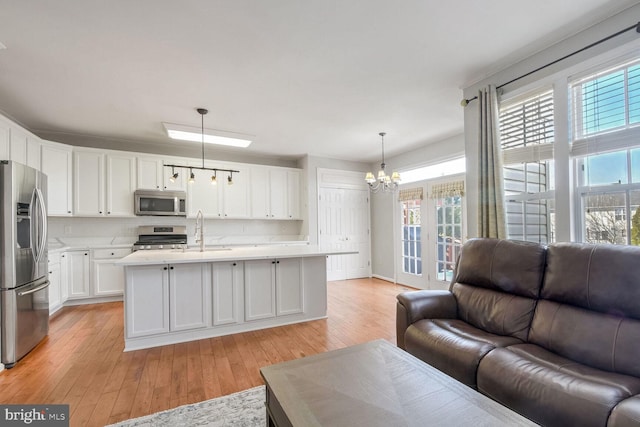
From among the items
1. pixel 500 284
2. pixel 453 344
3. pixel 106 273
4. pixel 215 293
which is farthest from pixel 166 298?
pixel 500 284

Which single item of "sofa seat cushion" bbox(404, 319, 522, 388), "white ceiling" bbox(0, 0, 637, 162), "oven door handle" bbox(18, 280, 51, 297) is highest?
"white ceiling" bbox(0, 0, 637, 162)

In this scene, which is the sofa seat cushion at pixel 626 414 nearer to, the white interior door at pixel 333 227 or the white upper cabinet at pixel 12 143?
the white interior door at pixel 333 227

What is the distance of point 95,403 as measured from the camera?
1.94 m

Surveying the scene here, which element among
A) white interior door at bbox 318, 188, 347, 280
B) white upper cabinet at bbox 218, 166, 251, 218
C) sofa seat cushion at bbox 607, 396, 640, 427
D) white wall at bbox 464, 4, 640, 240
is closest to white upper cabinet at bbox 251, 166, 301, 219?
white upper cabinet at bbox 218, 166, 251, 218

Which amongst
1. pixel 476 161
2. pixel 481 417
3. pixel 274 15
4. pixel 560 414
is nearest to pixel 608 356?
pixel 560 414

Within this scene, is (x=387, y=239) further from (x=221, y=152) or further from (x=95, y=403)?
(x=95, y=403)

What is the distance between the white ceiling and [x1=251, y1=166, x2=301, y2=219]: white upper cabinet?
1.68 m

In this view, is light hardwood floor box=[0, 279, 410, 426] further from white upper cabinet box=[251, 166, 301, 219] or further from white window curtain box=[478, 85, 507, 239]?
white upper cabinet box=[251, 166, 301, 219]

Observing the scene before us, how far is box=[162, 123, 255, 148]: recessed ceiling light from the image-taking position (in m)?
3.80

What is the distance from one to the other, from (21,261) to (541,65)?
4862 millimetres

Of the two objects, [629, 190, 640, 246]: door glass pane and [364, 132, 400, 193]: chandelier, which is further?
[364, 132, 400, 193]: chandelier

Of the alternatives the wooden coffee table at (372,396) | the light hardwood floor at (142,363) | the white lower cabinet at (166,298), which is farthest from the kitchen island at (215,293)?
the wooden coffee table at (372,396)

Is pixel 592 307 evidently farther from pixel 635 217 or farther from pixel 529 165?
pixel 529 165

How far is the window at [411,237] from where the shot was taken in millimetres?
5324
